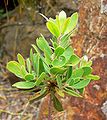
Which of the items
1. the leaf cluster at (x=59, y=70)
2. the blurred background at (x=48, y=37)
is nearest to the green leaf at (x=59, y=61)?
the leaf cluster at (x=59, y=70)

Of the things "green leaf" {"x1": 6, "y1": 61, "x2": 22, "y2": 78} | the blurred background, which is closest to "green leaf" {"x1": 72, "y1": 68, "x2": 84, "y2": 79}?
"green leaf" {"x1": 6, "y1": 61, "x2": 22, "y2": 78}

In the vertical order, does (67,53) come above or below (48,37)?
below

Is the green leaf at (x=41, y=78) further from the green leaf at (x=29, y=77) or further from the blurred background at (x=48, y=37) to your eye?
the blurred background at (x=48, y=37)

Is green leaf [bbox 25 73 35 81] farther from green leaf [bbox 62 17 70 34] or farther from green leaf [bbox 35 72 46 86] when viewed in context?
green leaf [bbox 62 17 70 34]

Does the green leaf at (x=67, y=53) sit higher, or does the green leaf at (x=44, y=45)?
the green leaf at (x=44, y=45)

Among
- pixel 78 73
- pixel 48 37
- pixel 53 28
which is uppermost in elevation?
pixel 48 37

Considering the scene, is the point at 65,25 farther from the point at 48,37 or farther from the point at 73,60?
the point at 48,37

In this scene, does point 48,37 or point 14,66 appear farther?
point 48,37

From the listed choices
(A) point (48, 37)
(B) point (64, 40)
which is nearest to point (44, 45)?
(B) point (64, 40)

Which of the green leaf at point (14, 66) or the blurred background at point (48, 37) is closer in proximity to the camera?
the green leaf at point (14, 66)
